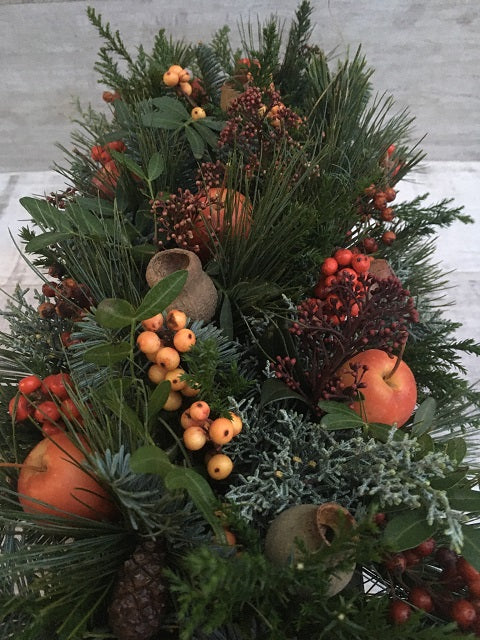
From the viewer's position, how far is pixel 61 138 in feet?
4.43

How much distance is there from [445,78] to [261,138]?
93cm

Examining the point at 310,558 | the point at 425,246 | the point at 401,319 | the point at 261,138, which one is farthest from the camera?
the point at 425,246

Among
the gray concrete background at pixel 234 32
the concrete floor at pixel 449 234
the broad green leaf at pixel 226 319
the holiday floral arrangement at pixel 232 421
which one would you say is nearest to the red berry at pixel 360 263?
the holiday floral arrangement at pixel 232 421

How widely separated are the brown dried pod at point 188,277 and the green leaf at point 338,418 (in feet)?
0.40

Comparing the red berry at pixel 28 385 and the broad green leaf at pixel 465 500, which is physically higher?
the red berry at pixel 28 385

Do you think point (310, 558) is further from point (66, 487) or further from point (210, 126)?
point (210, 126)

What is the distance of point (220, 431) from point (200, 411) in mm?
18

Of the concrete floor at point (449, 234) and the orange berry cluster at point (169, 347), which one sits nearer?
the orange berry cluster at point (169, 347)

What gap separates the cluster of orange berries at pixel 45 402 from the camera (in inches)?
14.1

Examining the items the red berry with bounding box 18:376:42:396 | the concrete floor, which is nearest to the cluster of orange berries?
the red berry with bounding box 18:376:42:396

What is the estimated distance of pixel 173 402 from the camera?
349 mm

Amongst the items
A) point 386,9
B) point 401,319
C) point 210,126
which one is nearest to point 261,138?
point 210,126

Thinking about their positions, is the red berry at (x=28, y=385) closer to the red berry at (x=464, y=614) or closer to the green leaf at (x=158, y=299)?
the green leaf at (x=158, y=299)

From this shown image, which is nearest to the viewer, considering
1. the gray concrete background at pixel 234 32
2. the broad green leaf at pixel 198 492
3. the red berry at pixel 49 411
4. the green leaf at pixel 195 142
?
the broad green leaf at pixel 198 492
